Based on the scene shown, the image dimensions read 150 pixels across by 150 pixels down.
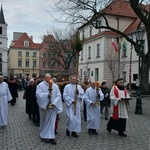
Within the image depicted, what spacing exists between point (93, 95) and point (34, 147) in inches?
112

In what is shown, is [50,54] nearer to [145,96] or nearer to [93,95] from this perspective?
[145,96]

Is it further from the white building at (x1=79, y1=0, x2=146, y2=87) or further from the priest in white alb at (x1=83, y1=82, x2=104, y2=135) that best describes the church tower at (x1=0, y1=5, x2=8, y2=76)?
the priest in white alb at (x1=83, y1=82, x2=104, y2=135)

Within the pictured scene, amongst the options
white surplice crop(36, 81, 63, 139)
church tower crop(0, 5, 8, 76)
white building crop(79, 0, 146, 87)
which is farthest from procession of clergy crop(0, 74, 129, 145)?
church tower crop(0, 5, 8, 76)

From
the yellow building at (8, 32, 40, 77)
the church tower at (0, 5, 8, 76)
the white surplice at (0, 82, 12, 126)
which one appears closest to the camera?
the white surplice at (0, 82, 12, 126)

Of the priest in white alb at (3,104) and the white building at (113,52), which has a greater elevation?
the white building at (113,52)

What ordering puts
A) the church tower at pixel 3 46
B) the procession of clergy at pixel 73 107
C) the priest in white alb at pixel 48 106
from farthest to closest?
1. the church tower at pixel 3 46
2. the procession of clergy at pixel 73 107
3. the priest in white alb at pixel 48 106

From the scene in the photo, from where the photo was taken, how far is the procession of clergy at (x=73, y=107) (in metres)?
6.74

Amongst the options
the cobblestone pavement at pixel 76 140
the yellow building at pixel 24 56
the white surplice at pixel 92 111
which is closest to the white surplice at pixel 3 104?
the cobblestone pavement at pixel 76 140

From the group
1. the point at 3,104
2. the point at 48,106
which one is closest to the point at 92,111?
the point at 48,106

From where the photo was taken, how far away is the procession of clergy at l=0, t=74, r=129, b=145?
674 centimetres

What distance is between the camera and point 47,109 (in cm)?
680

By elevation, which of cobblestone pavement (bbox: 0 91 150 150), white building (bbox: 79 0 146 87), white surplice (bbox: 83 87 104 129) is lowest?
cobblestone pavement (bbox: 0 91 150 150)

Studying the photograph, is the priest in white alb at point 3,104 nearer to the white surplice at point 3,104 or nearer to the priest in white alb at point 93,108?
the white surplice at point 3,104

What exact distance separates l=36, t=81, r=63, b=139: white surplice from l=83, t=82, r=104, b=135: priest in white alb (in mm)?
1583
